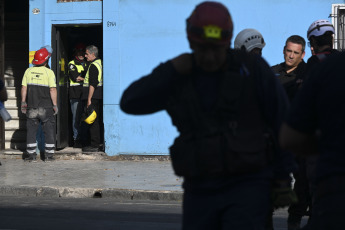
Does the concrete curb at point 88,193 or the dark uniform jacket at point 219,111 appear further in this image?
the concrete curb at point 88,193

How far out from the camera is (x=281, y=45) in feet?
44.6

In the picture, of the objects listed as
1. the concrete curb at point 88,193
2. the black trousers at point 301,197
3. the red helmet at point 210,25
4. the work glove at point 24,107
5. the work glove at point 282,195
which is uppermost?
the red helmet at point 210,25

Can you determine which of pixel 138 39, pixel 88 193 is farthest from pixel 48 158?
pixel 88 193

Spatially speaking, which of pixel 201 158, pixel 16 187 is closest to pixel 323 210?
pixel 201 158

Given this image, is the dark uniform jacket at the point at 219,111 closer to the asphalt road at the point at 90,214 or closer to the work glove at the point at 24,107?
the asphalt road at the point at 90,214

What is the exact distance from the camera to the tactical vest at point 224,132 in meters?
3.36

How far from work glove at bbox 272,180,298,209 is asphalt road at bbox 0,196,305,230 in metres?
4.09

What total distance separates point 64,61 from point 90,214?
673 cm

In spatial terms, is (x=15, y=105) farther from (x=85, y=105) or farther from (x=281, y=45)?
(x=281, y=45)

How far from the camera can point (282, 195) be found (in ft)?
11.5

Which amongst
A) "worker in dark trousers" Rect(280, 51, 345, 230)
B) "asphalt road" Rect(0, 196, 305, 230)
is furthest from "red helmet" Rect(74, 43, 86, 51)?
"worker in dark trousers" Rect(280, 51, 345, 230)

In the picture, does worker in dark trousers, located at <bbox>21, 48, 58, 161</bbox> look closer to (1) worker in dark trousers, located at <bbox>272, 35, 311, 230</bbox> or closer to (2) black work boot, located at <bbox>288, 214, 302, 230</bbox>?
(1) worker in dark trousers, located at <bbox>272, 35, 311, 230</bbox>

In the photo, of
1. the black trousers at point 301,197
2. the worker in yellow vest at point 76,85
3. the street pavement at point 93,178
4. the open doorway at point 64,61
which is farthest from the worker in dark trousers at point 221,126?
the worker in yellow vest at point 76,85

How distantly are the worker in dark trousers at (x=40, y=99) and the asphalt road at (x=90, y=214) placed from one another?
131 inches
